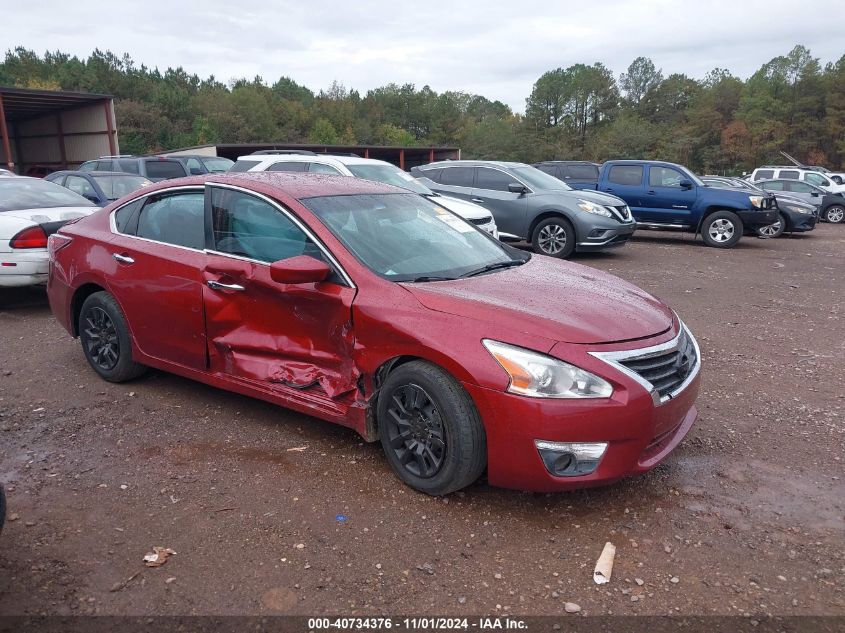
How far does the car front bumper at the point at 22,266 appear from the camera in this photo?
675 centimetres

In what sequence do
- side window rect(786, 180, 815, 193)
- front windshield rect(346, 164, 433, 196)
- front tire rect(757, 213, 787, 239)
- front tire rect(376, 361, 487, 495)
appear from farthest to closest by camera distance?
1. side window rect(786, 180, 815, 193)
2. front tire rect(757, 213, 787, 239)
3. front windshield rect(346, 164, 433, 196)
4. front tire rect(376, 361, 487, 495)

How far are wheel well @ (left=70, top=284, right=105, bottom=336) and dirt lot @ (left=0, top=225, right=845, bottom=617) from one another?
45 centimetres

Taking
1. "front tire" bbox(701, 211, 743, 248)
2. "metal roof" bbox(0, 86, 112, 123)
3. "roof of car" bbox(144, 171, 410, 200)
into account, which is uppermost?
"metal roof" bbox(0, 86, 112, 123)

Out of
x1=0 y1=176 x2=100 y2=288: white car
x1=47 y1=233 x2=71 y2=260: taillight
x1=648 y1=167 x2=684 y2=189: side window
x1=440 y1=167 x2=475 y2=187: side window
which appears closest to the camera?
x1=47 y1=233 x2=71 y2=260: taillight

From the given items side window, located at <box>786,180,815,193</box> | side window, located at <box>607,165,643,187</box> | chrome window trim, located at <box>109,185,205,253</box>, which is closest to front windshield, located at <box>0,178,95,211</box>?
chrome window trim, located at <box>109,185,205,253</box>

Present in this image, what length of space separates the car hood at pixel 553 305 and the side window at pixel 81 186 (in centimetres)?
1001

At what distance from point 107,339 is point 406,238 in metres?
2.45

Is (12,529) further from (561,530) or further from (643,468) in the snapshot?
(643,468)

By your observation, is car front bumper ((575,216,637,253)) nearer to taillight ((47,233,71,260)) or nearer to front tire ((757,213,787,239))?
front tire ((757,213,787,239))

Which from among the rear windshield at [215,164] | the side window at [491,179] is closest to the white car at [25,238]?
the side window at [491,179]

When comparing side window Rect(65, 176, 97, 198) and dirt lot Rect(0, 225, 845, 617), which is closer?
dirt lot Rect(0, 225, 845, 617)

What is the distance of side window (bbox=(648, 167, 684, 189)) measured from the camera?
13.9 meters

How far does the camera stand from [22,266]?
6770mm

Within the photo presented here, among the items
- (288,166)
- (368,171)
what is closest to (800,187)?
(368,171)
